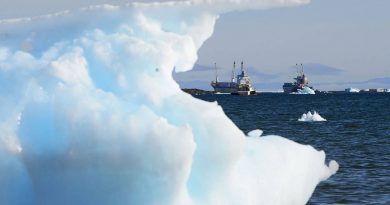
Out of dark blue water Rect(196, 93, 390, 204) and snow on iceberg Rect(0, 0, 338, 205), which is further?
dark blue water Rect(196, 93, 390, 204)

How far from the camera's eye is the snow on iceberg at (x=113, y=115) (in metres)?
8.91

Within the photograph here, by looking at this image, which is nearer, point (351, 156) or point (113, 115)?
point (113, 115)

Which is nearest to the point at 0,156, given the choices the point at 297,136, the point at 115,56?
the point at 115,56

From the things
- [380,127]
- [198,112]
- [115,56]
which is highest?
[115,56]

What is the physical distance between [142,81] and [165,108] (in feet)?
1.38

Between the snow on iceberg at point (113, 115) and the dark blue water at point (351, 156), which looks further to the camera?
the dark blue water at point (351, 156)

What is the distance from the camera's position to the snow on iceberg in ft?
29.2

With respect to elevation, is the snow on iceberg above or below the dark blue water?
above

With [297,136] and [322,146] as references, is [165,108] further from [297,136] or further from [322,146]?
[297,136]

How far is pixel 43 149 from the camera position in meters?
9.01

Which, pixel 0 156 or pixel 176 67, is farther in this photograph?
pixel 176 67

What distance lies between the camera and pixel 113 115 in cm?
890

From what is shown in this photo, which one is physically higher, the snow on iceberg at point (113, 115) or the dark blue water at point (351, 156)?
the snow on iceberg at point (113, 115)

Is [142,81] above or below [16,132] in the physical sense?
above
